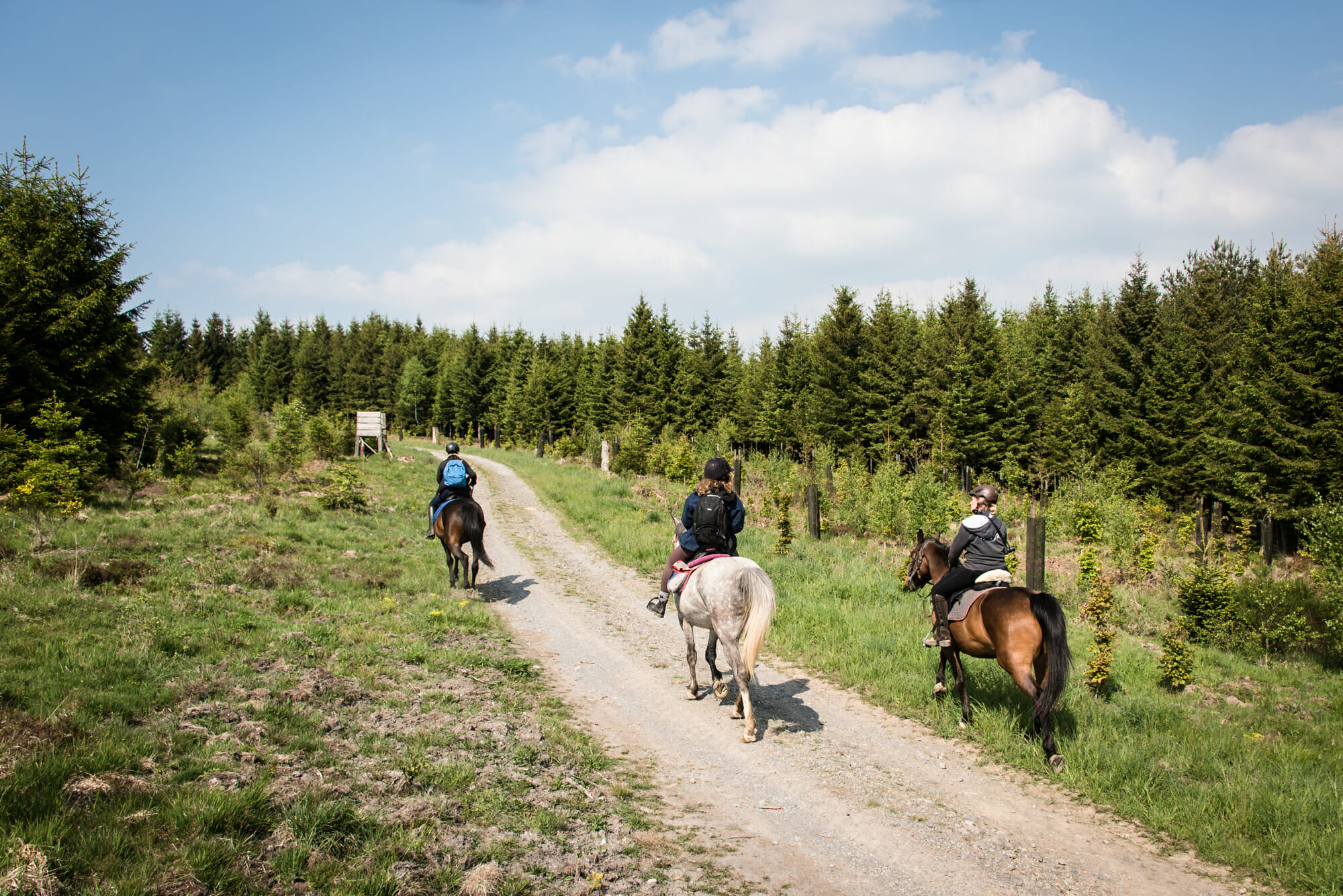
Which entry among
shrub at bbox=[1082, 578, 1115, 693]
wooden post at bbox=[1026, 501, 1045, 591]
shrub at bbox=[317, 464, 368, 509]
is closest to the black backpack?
shrub at bbox=[1082, 578, 1115, 693]

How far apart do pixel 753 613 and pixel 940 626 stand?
2.30 meters

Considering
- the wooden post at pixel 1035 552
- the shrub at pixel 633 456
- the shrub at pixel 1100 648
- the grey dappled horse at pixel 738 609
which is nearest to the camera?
the grey dappled horse at pixel 738 609

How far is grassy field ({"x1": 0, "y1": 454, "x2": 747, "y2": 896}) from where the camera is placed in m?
3.79

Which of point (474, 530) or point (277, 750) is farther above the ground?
point (474, 530)

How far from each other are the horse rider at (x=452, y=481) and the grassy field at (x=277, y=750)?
2.70 m

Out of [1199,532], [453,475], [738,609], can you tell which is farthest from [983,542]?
[1199,532]

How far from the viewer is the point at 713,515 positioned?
7812mm

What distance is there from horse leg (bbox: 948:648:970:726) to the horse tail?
90.8 inches

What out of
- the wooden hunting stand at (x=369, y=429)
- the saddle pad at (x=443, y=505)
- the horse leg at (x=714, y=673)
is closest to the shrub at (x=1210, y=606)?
the horse leg at (x=714, y=673)

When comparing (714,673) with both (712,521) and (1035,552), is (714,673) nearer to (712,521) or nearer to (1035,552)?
(712,521)

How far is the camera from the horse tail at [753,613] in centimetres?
699

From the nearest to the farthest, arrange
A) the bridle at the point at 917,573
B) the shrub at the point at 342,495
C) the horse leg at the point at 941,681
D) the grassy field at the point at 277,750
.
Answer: the grassy field at the point at 277,750 < the horse leg at the point at 941,681 < the bridle at the point at 917,573 < the shrub at the point at 342,495

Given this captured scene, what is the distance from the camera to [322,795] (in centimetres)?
461

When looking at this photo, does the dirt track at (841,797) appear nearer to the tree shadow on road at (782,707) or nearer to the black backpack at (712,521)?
the tree shadow on road at (782,707)
